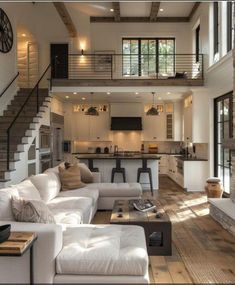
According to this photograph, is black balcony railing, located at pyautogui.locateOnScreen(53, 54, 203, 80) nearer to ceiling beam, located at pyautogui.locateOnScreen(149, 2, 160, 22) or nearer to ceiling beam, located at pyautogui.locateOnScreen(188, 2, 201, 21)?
ceiling beam, located at pyautogui.locateOnScreen(149, 2, 160, 22)

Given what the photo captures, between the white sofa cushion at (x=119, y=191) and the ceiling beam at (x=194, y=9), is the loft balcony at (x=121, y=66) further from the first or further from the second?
the white sofa cushion at (x=119, y=191)

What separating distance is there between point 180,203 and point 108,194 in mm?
1673

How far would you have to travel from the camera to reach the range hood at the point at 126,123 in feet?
36.6

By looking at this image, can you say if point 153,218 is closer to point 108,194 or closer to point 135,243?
point 135,243

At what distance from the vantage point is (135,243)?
2.78m

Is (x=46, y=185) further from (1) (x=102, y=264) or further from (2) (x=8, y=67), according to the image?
(2) (x=8, y=67)

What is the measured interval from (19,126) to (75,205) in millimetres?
4213

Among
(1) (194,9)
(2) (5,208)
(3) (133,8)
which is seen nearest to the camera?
(2) (5,208)

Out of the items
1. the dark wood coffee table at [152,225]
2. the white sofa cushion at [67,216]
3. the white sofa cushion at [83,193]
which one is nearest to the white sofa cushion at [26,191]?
the white sofa cushion at [67,216]

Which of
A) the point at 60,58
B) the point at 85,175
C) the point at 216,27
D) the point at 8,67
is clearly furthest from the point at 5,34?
the point at 216,27

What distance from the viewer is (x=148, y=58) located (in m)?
10.9

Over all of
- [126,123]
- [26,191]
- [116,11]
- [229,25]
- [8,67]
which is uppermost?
[116,11]

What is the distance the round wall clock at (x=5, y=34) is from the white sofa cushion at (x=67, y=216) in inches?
217

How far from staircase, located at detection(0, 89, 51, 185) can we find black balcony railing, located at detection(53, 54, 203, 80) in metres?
1.68
